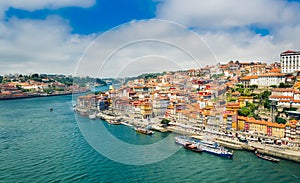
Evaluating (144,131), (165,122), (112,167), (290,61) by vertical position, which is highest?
(290,61)

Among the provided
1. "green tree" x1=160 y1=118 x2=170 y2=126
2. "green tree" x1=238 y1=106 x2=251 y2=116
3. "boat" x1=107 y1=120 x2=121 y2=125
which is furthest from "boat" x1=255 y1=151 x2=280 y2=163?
"boat" x1=107 y1=120 x2=121 y2=125

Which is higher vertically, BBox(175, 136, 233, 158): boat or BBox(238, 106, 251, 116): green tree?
BBox(238, 106, 251, 116): green tree

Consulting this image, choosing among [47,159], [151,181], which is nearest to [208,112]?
[151,181]

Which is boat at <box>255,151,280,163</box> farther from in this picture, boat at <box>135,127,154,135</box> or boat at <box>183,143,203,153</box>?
boat at <box>135,127,154,135</box>


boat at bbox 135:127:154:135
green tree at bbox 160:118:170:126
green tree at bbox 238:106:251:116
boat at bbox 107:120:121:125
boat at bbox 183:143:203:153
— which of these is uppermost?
green tree at bbox 238:106:251:116

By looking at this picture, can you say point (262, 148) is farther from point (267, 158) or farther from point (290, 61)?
point (290, 61)

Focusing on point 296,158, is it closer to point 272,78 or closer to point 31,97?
point 272,78

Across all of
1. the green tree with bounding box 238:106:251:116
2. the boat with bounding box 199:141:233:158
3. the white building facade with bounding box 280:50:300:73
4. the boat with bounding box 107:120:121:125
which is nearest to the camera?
the boat with bounding box 199:141:233:158

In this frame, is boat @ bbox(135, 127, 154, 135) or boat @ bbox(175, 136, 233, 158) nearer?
boat @ bbox(175, 136, 233, 158)

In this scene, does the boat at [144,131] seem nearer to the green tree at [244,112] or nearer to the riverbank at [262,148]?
the riverbank at [262,148]

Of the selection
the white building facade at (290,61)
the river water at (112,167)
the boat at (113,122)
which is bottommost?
the river water at (112,167)

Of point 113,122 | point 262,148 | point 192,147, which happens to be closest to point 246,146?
point 262,148

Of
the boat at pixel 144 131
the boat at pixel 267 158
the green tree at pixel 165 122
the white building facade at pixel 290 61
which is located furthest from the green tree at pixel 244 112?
the white building facade at pixel 290 61
